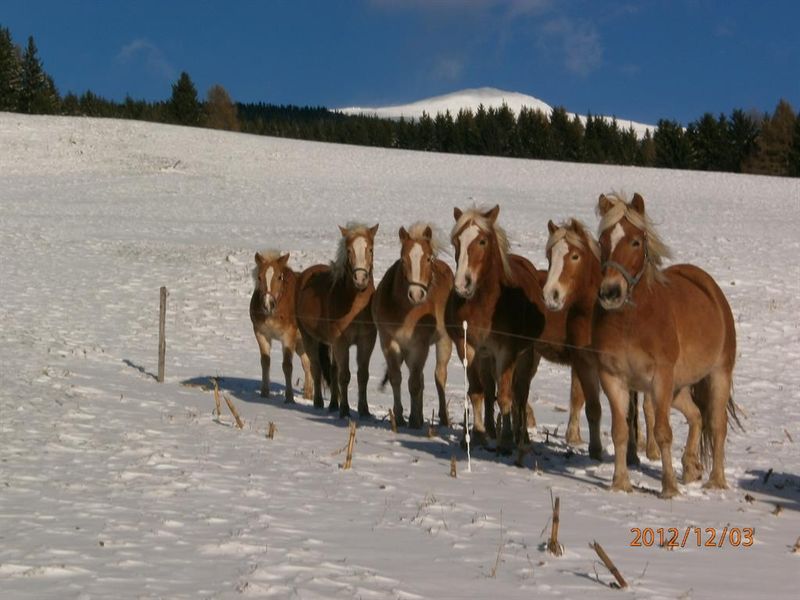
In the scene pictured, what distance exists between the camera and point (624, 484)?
808 centimetres

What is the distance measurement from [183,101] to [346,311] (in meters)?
84.7

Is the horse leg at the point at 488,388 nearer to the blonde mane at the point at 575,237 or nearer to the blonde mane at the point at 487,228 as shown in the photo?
the blonde mane at the point at 487,228

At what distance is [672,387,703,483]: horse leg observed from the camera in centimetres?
873

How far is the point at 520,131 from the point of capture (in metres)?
92.8

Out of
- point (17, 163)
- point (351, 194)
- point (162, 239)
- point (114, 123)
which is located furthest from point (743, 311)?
point (114, 123)

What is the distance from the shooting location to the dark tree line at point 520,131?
256ft

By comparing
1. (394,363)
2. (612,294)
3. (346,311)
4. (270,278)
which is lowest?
(394,363)

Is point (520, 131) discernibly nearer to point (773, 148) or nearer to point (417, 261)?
point (773, 148)

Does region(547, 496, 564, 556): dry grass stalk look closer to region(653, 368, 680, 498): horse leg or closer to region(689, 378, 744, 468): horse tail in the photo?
region(653, 368, 680, 498): horse leg

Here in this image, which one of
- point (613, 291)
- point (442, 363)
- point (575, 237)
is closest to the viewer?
point (613, 291)

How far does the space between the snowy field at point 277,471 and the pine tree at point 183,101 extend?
6447 cm

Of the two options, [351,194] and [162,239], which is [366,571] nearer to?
[162,239]

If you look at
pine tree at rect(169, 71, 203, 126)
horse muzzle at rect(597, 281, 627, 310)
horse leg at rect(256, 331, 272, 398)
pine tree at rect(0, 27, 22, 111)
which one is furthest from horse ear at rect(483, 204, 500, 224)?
pine tree at rect(169, 71, 203, 126)

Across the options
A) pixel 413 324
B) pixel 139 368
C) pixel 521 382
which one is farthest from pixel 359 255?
pixel 139 368
